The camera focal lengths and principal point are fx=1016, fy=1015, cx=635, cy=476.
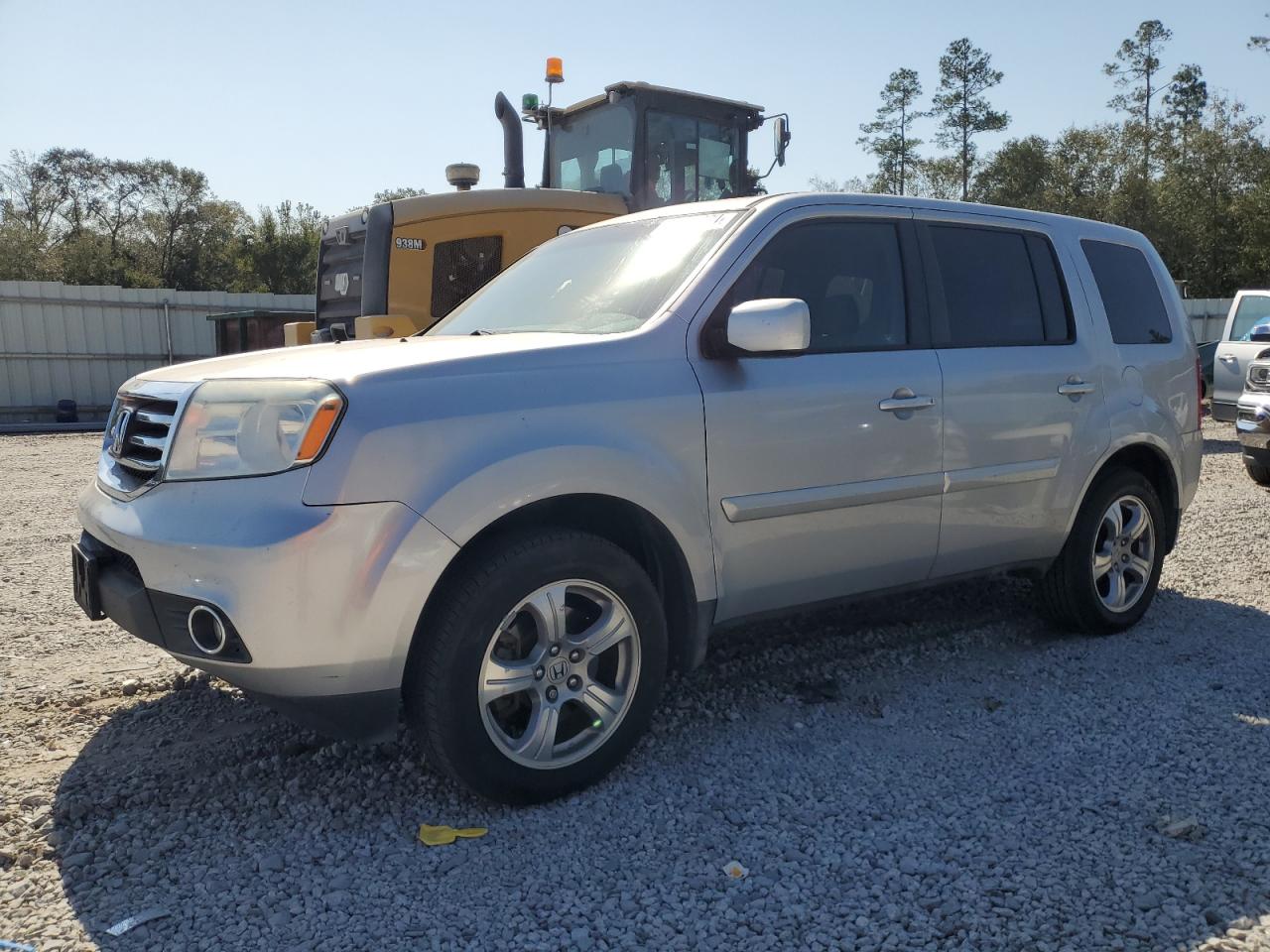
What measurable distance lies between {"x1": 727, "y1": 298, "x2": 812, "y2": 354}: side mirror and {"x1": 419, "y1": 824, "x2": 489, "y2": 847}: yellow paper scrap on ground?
168 cm

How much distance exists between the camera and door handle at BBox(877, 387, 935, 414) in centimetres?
374

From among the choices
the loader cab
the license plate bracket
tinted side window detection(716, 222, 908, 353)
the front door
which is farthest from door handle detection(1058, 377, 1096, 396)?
the loader cab

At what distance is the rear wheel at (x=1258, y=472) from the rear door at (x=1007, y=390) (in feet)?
19.6

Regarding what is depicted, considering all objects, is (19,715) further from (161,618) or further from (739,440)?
(739,440)

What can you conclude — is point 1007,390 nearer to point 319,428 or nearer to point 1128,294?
point 1128,294

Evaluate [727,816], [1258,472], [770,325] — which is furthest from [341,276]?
[1258,472]

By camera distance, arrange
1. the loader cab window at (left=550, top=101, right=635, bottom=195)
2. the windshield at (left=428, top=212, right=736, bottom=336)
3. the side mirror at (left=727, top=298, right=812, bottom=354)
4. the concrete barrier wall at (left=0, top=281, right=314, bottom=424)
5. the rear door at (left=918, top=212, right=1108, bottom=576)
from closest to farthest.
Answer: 1. the side mirror at (left=727, top=298, right=812, bottom=354)
2. the windshield at (left=428, top=212, right=736, bottom=336)
3. the rear door at (left=918, top=212, right=1108, bottom=576)
4. the loader cab window at (left=550, top=101, right=635, bottom=195)
5. the concrete barrier wall at (left=0, top=281, right=314, bottom=424)

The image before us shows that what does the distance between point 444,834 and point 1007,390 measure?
2.79 m

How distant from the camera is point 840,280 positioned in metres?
3.87

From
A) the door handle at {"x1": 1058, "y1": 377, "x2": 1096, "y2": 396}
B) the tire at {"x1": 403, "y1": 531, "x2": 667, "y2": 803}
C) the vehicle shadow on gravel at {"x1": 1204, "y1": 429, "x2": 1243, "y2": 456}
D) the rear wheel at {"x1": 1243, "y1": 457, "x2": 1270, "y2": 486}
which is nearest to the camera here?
the tire at {"x1": 403, "y1": 531, "x2": 667, "y2": 803}

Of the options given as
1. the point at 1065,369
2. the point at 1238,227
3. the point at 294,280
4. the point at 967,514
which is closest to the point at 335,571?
the point at 967,514

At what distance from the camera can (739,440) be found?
338cm

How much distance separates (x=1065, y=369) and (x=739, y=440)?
6.13ft

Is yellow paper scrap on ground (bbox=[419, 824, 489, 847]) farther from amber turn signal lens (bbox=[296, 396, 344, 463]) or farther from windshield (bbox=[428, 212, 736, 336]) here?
windshield (bbox=[428, 212, 736, 336])
